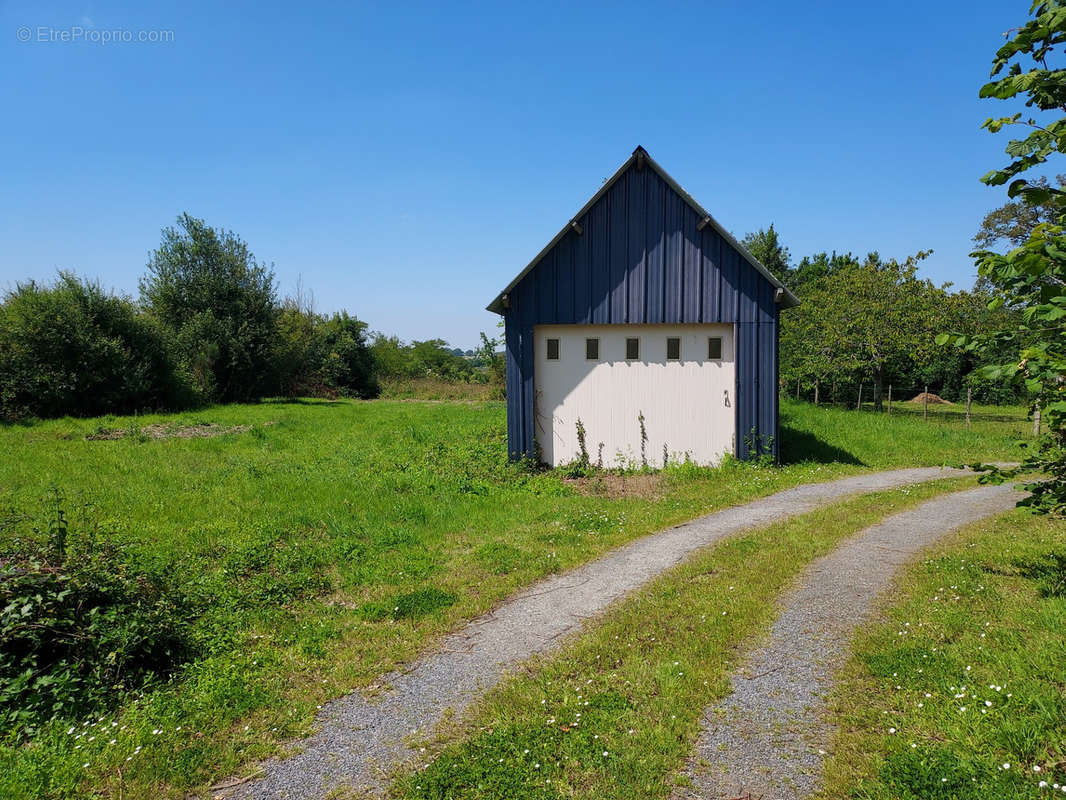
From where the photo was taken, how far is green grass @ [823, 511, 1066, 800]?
3137mm

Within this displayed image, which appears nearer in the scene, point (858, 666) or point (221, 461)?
point (858, 666)

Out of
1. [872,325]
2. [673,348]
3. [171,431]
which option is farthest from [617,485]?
[872,325]

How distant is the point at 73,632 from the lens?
15.0 ft

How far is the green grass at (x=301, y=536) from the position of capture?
13.0 ft

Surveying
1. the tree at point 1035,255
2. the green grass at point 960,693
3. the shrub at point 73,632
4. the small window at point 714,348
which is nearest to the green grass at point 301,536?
the shrub at point 73,632

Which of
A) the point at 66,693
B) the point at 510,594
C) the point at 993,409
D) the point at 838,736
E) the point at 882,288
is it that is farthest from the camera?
the point at 993,409

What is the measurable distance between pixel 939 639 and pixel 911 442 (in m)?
15.1

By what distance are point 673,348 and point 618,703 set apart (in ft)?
34.0

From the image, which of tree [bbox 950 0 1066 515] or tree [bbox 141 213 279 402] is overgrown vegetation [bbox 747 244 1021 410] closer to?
tree [bbox 950 0 1066 515]

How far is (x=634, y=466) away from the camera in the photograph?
13.7 metres

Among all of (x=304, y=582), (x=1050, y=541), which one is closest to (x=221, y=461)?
(x=304, y=582)

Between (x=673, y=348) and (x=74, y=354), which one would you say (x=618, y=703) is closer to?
(x=673, y=348)

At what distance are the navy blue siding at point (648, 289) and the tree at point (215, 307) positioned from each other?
85.8 ft

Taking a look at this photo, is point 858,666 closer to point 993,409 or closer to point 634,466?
point 634,466
